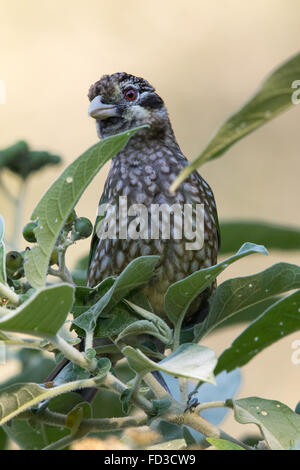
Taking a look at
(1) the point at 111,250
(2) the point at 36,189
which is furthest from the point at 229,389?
(2) the point at 36,189

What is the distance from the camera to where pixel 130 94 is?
3.30m

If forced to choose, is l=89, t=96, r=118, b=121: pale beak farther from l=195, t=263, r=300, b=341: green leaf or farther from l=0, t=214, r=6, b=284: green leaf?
l=195, t=263, r=300, b=341: green leaf

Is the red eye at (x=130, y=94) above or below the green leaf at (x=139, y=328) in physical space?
above

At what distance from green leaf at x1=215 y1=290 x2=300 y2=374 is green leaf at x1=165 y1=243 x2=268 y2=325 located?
0.58 feet

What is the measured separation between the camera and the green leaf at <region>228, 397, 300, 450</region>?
1555 mm

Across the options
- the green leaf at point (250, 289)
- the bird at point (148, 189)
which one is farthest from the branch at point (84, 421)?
the bird at point (148, 189)

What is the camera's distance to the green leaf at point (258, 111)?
115 cm

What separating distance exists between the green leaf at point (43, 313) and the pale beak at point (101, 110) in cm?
A: 179

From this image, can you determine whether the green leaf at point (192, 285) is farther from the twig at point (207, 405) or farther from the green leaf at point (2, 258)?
the green leaf at point (2, 258)

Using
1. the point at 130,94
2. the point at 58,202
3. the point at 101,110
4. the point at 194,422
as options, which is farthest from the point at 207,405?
the point at 130,94

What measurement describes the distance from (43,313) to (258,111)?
0.58 meters

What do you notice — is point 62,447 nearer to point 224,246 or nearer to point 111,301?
point 111,301

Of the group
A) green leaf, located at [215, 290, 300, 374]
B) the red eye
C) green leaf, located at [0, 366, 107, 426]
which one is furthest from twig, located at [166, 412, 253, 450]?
the red eye

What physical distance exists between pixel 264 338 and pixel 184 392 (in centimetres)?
25
